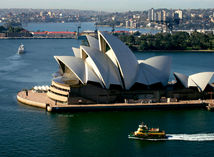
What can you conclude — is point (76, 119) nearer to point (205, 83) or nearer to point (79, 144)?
point (79, 144)

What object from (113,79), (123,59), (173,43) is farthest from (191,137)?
(173,43)

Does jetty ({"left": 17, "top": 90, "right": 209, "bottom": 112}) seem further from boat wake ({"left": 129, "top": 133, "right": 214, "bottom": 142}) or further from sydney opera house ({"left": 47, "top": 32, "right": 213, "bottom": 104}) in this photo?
boat wake ({"left": 129, "top": 133, "right": 214, "bottom": 142})

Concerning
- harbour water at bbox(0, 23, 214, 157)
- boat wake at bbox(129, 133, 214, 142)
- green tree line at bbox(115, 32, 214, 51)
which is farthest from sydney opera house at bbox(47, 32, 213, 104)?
green tree line at bbox(115, 32, 214, 51)

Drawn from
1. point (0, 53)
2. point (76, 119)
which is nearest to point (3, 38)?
point (0, 53)

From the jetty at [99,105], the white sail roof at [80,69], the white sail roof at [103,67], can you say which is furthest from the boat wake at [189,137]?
the white sail roof at [80,69]

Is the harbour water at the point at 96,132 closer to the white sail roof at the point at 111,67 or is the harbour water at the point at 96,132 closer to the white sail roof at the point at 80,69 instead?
the white sail roof at the point at 80,69

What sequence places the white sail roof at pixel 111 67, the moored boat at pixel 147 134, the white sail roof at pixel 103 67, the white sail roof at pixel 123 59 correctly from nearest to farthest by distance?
the moored boat at pixel 147 134, the white sail roof at pixel 103 67, the white sail roof at pixel 111 67, the white sail roof at pixel 123 59

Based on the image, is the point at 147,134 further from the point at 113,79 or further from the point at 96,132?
the point at 113,79

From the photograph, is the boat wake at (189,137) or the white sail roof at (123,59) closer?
the boat wake at (189,137)
